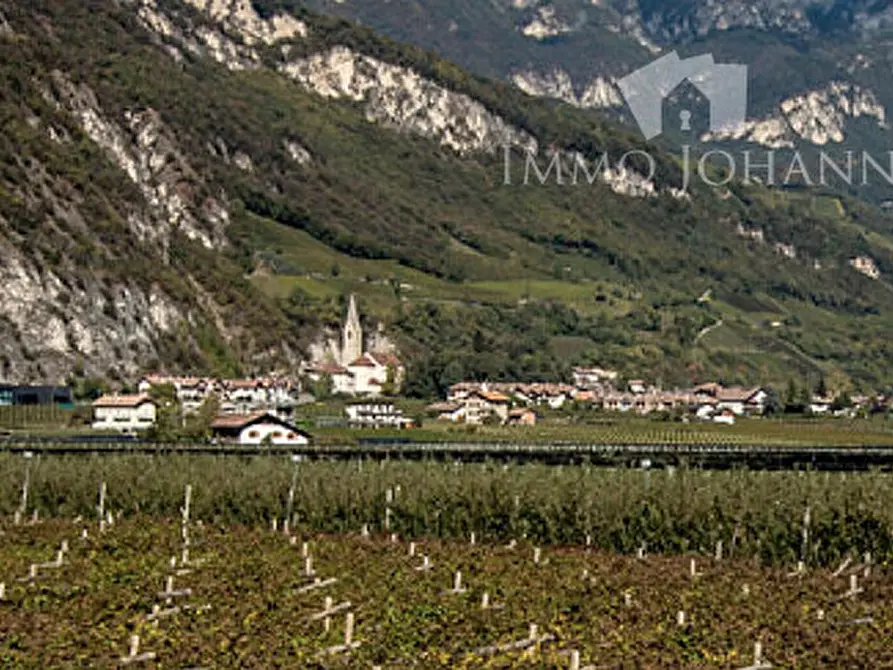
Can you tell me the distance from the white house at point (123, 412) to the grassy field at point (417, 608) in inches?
4130

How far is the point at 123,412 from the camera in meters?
185

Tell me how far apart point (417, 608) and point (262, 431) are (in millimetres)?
100583

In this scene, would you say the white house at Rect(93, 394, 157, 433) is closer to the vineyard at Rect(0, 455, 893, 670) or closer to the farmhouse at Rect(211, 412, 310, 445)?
the farmhouse at Rect(211, 412, 310, 445)

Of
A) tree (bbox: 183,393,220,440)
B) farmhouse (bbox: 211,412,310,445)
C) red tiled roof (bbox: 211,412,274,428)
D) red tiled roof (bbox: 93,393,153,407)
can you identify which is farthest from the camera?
red tiled roof (bbox: 93,393,153,407)

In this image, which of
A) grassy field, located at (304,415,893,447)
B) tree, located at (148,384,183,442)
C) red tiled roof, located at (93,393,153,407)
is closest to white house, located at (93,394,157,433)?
red tiled roof, located at (93,393,153,407)

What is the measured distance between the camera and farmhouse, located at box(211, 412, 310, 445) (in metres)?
152

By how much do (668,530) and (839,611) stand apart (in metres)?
27.6

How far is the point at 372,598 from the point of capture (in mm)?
56406

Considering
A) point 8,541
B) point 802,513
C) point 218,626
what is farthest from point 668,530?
point 218,626

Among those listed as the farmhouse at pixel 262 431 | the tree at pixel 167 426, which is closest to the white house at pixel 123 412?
the tree at pixel 167 426

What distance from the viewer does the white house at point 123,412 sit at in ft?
593

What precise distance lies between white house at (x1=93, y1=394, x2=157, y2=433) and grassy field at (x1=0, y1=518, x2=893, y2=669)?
105 meters

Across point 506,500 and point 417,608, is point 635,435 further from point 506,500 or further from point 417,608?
point 417,608

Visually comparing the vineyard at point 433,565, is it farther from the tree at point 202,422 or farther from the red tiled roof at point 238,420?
the tree at point 202,422
